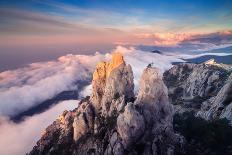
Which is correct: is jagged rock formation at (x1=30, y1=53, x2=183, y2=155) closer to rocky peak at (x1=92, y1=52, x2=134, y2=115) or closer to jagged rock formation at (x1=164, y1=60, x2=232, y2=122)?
rocky peak at (x1=92, y1=52, x2=134, y2=115)

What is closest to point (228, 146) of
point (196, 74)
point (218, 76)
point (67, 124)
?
point (67, 124)

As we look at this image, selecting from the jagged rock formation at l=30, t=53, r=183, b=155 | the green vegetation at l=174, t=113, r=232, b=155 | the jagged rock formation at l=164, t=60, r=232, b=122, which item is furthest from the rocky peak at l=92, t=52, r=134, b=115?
the jagged rock formation at l=164, t=60, r=232, b=122

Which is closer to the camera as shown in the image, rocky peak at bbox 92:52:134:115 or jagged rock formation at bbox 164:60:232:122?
rocky peak at bbox 92:52:134:115

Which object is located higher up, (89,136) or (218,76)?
(218,76)

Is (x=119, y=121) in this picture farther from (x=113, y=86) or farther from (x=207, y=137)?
(x=207, y=137)

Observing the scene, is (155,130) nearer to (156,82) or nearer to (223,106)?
(156,82)

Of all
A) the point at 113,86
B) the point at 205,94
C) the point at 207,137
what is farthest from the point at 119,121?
the point at 205,94
